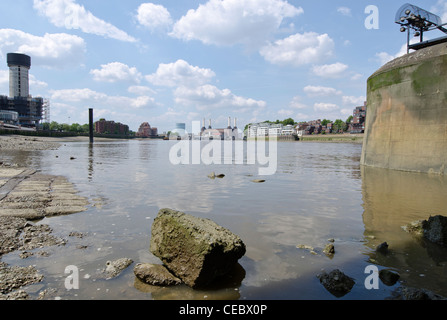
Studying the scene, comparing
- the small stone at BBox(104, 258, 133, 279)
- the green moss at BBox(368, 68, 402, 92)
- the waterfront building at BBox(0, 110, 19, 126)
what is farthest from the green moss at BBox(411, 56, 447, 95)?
the waterfront building at BBox(0, 110, 19, 126)

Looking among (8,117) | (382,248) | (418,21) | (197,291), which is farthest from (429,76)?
(8,117)

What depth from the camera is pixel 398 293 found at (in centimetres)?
538

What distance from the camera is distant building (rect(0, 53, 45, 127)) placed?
170750mm

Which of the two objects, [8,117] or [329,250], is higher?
[8,117]

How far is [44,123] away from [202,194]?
8520 inches

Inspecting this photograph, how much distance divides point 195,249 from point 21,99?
212m

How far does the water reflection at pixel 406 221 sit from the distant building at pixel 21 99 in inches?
7820

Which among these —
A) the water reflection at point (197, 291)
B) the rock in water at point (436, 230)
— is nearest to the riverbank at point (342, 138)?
the rock in water at point (436, 230)

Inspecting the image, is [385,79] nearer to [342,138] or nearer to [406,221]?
[406,221]

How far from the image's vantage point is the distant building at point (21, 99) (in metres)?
171

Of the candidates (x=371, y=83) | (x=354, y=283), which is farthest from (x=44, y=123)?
(x=354, y=283)

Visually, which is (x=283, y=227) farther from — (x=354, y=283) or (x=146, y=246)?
(x=146, y=246)

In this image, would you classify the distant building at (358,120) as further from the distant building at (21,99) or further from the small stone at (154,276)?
the distant building at (21,99)

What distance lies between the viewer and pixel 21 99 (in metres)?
174
